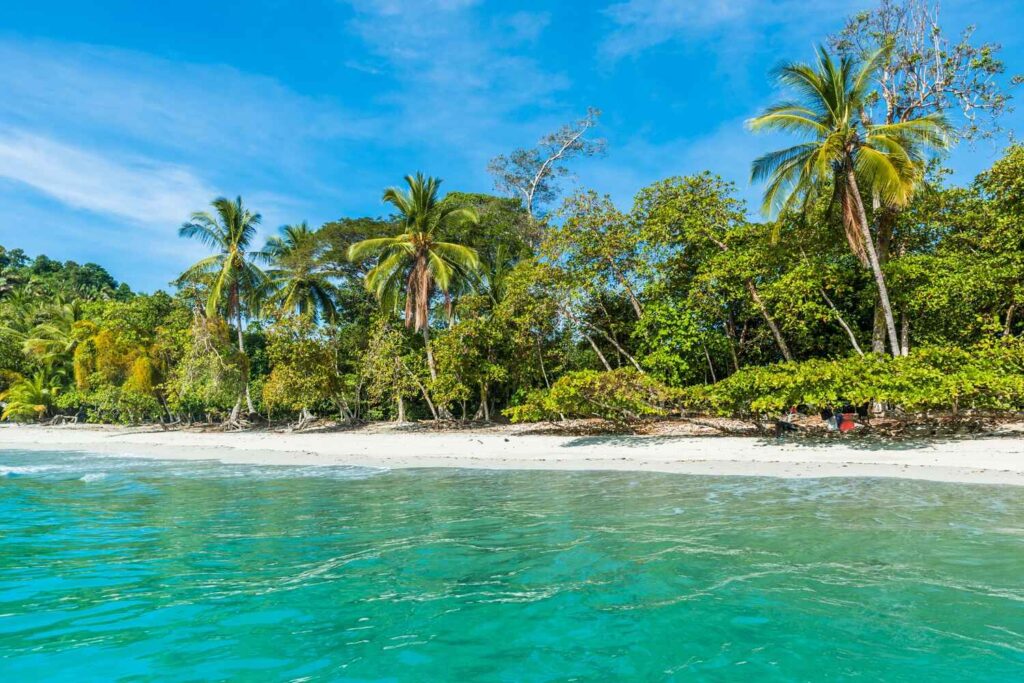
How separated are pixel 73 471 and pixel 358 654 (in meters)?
14.9

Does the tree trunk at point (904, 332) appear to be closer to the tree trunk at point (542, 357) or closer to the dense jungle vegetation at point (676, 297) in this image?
the dense jungle vegetation at point (676, 297)

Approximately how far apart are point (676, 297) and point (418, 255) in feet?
34.5

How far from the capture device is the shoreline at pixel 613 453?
11.4 m

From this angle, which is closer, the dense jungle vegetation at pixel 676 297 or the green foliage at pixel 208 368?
the dense jungle vegetation at pixel 676 297

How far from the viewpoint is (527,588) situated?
503cm

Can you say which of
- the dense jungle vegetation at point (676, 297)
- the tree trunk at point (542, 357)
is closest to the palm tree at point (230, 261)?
the dense jungle vegetation at point (676, 297)

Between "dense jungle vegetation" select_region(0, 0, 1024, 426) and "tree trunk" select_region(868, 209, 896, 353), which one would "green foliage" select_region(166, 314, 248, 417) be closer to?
"dense jungle vegetation" select_region(0, 0, 1024, 426)

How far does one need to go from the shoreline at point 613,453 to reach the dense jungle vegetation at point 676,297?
1.07 metres

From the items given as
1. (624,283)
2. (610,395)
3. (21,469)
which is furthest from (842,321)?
(21,469)

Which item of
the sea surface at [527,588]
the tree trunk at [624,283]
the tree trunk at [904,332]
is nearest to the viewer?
the sea surface at [527,588]

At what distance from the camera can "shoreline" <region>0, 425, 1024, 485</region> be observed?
11375 mm

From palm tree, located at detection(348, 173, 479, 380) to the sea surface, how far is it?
49.1 feet

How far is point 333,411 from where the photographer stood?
101 feet

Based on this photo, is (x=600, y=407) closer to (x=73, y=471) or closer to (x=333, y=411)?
(x=73, y=471)
